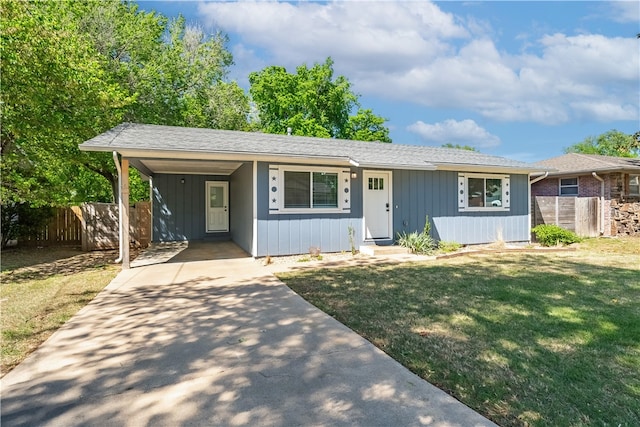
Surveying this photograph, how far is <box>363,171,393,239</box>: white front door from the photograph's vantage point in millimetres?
9617

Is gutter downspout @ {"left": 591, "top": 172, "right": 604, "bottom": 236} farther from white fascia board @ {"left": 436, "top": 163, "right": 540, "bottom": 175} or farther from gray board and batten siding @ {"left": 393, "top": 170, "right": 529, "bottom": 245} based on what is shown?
white fascia board @ {"left": 436, "top": 163, "right": 540, "bottom": 175}

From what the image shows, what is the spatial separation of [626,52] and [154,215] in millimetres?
21984

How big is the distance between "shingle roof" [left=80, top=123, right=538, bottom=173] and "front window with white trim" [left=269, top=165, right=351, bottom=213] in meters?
0.51

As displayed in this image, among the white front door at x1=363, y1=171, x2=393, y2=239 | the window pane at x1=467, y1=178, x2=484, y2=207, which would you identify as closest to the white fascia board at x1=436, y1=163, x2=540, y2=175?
the window pane at x1=467, y1=178, x2=484, y2=207

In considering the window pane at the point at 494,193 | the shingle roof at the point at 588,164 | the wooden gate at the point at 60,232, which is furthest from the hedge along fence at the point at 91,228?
the shingle roof at the point at 588,164

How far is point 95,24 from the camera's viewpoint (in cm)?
1472

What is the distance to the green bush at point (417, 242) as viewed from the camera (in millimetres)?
9289

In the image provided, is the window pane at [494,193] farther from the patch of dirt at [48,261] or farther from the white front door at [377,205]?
the patch of dirt at [48,261]

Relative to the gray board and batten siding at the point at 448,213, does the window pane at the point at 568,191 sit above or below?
above

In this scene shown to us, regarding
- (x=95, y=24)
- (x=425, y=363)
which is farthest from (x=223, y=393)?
(x=95, y=24)

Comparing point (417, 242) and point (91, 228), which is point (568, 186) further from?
point (91, 228)

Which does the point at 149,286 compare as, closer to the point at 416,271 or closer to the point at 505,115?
the point at 416,271

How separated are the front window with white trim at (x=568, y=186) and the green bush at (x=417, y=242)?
1036 centimetres

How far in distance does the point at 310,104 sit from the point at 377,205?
18642 millimetres
